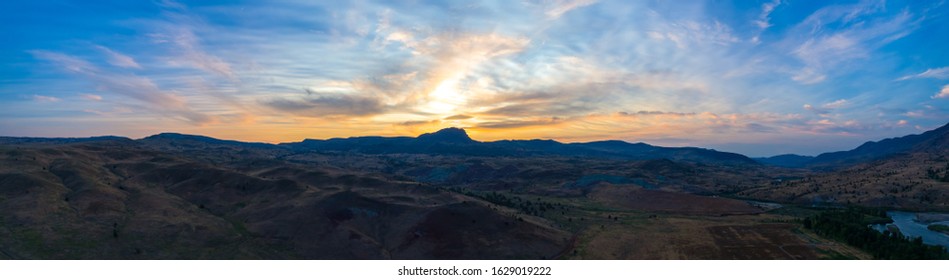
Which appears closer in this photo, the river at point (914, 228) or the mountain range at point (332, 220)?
the mountain range at point (332, 220)

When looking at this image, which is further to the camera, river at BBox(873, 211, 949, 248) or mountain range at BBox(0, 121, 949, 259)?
river at BBox(873, 211, 949, 248)

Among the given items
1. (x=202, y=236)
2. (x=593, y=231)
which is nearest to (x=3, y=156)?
(x=202, y=236)

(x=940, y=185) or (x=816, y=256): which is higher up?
(x=940, y=185)

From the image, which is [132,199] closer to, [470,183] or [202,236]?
[202,236]

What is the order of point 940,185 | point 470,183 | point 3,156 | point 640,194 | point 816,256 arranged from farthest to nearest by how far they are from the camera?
point 470,183
point 640,194
point 940,185
point 3,156
point 816,256

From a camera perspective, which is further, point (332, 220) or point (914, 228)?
point (914, 228)

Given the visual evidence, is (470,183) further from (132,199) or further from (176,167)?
(132,199)

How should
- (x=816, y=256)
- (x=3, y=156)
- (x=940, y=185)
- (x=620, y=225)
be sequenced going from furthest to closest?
(x=940, y=185) < (x=3, y=156) < (x=620, y=225) < (x=816, y=256)

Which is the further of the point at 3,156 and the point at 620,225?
the point at 3,156

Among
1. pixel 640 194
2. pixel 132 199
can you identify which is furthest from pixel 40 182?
pixel 640 194

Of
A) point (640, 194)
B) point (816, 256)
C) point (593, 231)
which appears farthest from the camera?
point (640, 194)
